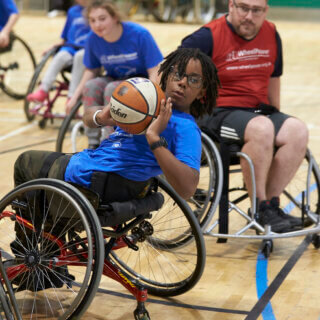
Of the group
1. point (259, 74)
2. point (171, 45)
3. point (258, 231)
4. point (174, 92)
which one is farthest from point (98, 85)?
point (171, 45)

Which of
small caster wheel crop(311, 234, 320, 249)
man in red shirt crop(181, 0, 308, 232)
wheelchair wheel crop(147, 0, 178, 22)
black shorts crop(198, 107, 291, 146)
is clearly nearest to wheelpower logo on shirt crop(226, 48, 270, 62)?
man in red shirt crop(181, 0, 308, 232)

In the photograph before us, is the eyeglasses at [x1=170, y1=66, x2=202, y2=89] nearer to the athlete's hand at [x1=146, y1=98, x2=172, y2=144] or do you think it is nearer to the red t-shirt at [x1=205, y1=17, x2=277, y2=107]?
the athlete's hand at [x1=146, y1=98, x2=172, y2=144]

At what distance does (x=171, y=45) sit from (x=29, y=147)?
5.33 meters

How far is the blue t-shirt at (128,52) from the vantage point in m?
4.63

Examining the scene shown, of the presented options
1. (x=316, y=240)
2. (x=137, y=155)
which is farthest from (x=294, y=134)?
(x=137, y=155)

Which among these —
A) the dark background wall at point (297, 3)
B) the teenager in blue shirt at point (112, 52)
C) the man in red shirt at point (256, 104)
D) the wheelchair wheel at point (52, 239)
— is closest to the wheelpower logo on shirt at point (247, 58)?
the man in red shirt at point (256, 104)

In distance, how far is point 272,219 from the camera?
357 centimetres

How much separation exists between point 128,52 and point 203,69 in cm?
184

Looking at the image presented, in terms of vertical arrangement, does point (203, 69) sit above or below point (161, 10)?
above

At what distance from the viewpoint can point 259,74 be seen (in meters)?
3.88

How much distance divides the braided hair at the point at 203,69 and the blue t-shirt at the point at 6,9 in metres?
4.01

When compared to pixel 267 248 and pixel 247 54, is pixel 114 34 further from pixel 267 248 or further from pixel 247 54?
pixel 267 248

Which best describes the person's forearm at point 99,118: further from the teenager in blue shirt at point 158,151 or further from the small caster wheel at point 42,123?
the small caster wheel at point 42,123

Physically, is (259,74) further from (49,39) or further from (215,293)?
(49,39)
